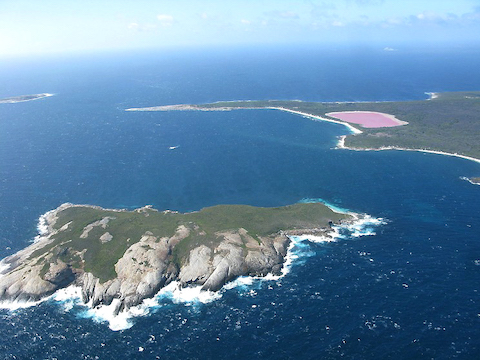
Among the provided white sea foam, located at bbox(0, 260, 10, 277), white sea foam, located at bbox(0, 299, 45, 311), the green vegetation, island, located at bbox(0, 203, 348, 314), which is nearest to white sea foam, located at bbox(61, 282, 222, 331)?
island, located at bbox(0, 203, 348, 314)

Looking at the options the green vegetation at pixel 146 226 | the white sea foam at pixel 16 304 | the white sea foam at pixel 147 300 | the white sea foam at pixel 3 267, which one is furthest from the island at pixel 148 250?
the white sea foam at pixel 147 300

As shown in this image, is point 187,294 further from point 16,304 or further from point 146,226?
point 16,304

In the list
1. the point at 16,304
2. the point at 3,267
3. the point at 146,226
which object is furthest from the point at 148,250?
the point at 3,267

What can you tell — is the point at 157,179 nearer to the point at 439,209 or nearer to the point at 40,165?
the point at 40,165

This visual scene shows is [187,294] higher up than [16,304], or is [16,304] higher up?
[187,294]

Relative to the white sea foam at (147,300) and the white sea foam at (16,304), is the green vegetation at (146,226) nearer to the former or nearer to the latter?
the white sea foam at (147,300)

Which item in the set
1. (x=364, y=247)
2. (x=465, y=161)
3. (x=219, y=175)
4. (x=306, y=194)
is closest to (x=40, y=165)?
(x=219, y=175)

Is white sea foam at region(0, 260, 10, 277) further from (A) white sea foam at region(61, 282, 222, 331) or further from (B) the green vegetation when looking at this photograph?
(A) white sea foam at region(61, 282, 222, 331)

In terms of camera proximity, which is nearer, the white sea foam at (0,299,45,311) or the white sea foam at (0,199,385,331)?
the white sea foam at (0,199,385,331)
